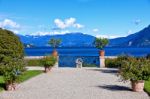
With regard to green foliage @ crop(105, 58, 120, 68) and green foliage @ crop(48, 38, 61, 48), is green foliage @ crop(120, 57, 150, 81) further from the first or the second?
green foliage @ crop(48, 38, 61, 48)

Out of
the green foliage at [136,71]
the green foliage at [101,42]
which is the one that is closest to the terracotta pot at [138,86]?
the green foliage at [136,71]

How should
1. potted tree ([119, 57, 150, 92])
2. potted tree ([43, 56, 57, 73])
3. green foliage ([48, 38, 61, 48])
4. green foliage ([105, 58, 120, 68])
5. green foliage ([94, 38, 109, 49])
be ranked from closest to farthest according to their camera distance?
potted tree ([119, 57, 150, 92]) < potted tree ([43, 56, 57, 73]) < green foliage ([105, 58, 120, 68]) < green foliage ([94, 38, 109, 49]) < green foliage ([48, 38, 61, 48])

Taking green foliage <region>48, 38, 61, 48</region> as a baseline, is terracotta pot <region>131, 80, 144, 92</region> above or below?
below

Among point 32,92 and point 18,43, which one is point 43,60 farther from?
point 32,92

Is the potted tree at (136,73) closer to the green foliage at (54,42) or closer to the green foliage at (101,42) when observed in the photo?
the green foliage at (101,42)

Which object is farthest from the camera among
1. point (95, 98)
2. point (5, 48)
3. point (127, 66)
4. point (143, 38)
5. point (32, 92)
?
point (143, 38)

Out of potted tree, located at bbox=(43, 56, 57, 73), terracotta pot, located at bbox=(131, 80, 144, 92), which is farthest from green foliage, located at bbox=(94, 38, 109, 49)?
terracotta pot, located at bbox=(131, 80, 144, 92)

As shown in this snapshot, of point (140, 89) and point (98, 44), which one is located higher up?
point (98, 44)

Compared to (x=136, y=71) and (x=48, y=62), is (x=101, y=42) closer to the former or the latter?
(x=48, y=62)

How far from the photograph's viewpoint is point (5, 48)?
94.6ft

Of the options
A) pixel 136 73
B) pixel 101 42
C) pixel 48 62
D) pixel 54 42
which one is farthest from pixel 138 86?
pixel 54 42

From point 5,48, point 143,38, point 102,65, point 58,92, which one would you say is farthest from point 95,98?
point 143,38

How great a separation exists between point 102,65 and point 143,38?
16195 cm

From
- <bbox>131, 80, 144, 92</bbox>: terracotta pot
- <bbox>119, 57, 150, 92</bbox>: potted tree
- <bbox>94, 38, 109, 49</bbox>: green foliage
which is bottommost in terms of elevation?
<bbox>131, 80, 144, 92</bbox>: terracotta pot
